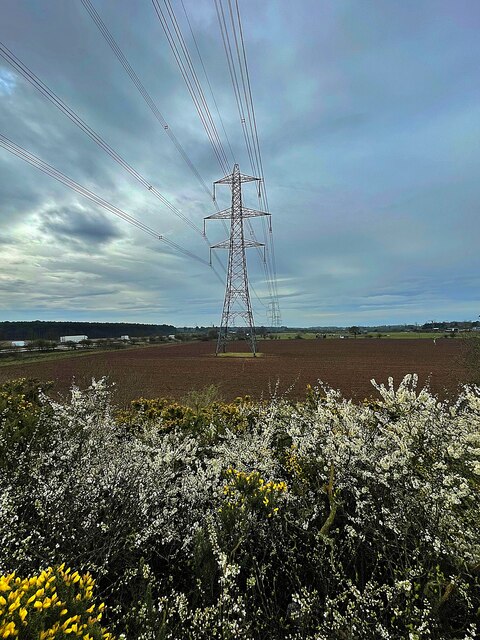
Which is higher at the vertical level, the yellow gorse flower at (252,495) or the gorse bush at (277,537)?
the yellow gorse flower at (252,495)

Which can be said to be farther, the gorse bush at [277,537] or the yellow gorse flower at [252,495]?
the yellow gorse flower at [252,495]

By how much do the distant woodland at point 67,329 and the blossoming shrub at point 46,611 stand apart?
2889 inches

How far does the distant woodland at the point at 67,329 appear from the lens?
85688 mm

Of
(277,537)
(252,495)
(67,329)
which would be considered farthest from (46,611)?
(67,329)

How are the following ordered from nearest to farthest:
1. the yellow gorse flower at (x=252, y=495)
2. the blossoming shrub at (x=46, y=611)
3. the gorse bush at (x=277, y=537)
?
1. the blossoming shrub at (x=46, y=611)
2. the gorse bush at (x=277, y=537)
3. the yellow gorse flower at (x=252, y=495)

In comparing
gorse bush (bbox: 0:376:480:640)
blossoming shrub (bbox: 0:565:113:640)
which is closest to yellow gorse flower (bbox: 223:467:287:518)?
gorse bush (bbox: 0:376:480:640)

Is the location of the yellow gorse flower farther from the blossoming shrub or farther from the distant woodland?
the distant woodland

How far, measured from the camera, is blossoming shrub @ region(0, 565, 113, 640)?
135cm

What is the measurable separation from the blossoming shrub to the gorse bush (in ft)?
1.84

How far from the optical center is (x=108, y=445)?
3990 millimetres

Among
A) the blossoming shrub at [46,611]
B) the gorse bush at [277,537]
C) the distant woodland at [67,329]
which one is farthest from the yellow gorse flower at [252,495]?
the distant woodland at [67,329]

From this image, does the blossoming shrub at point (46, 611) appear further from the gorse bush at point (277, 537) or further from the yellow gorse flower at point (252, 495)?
the yellow gorse flower at point (252, 495)

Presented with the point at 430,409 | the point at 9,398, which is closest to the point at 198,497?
the point at 430,409

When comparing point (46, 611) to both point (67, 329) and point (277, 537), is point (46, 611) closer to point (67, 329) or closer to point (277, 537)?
point (277, 537)
